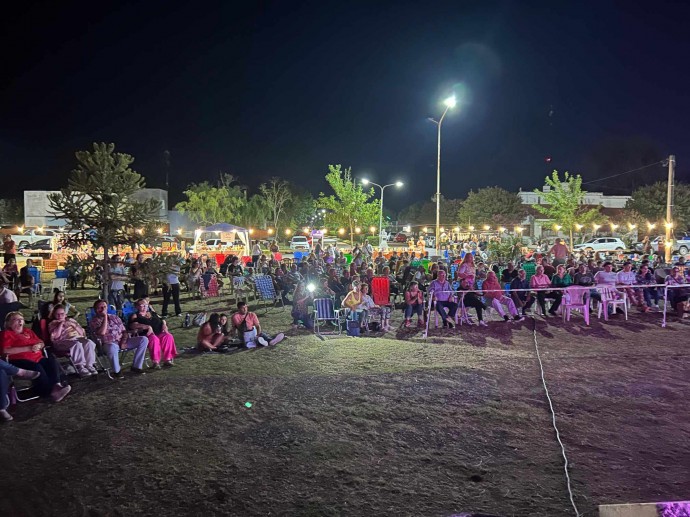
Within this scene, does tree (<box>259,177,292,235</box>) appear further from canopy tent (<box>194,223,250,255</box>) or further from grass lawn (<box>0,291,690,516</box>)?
grass lawn (<box>0,291,690,516</box>)

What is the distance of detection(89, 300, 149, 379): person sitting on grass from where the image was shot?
7684mm

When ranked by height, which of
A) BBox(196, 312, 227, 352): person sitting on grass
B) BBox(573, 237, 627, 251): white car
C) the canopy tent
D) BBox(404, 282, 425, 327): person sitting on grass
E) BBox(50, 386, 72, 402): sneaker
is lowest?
BBox(50, 386, 72, 402): sneaker

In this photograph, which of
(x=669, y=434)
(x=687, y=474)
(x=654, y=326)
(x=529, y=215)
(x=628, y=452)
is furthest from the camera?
(x=529, y=215)

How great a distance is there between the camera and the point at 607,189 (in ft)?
320

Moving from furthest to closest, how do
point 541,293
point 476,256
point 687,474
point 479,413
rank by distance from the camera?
point 476,256 → point 541,293 → point 479,413 → point 687,474

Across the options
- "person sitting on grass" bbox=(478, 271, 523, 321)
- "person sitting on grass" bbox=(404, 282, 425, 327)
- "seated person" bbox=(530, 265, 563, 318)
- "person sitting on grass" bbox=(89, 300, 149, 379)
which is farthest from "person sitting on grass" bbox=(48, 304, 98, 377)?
"seated person" bbox=(530, 265, 563, 318)

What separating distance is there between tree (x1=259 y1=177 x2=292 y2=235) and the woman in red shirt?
196 feet

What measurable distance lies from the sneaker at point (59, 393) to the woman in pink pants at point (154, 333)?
1526 millimetres

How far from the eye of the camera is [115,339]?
7906 millimetres

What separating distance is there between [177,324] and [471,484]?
29.9 ft

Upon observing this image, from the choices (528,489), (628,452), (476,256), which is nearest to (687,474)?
(628,452)

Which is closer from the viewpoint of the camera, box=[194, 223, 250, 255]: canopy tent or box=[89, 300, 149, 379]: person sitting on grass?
box=[89, 300, 149, 379]: person sitting on grass

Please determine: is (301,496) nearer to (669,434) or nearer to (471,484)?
(471,484)

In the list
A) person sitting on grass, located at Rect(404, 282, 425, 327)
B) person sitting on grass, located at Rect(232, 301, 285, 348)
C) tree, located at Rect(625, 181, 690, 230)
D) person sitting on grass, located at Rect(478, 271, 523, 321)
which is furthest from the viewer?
tree, located at Rect(625, 181, 690, 230)
